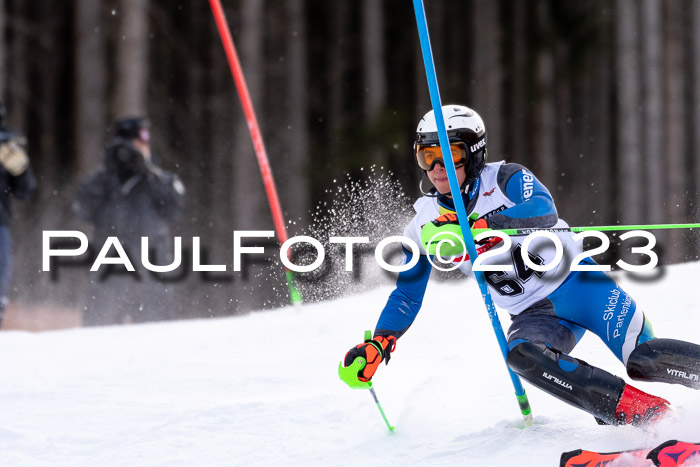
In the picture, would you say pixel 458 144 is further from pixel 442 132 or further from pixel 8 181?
pixel 8 181

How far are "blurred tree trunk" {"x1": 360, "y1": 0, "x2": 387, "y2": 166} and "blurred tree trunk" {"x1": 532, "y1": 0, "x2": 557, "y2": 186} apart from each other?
12.7 feet

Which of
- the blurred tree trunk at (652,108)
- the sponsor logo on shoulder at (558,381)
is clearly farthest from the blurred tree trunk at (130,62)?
the sponsor logo on shoulder at (558,381)

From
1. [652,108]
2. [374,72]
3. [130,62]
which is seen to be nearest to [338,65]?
[374,72]

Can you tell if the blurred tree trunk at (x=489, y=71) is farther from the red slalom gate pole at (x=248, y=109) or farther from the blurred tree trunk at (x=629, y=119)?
the red slalom gate pole at (x=248, y=109)

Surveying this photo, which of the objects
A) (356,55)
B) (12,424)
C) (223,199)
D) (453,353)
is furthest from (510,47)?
(12,424)

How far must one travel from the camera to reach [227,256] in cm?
1886

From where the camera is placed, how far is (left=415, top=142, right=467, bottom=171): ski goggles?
3641mm

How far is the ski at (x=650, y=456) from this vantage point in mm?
2799

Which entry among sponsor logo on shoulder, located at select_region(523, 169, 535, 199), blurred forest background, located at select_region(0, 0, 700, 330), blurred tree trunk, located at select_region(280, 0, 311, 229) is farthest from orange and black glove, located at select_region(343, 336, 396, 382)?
blurred tree trunk, located at select_region(280, 0, 311, 229)

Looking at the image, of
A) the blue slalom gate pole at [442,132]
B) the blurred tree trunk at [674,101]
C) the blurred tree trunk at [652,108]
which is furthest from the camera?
the blurred tree trunk at [674,101]

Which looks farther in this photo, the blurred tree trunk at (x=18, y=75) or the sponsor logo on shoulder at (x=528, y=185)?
the blurred tree trunk at (x=18, y=75)

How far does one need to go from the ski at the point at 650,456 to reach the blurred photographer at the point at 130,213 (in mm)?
5101

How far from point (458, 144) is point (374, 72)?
45.5 ft

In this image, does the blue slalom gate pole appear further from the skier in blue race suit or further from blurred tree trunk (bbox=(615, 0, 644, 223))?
blurred tree trunk (bbox=(615, 0, 644, 223))
